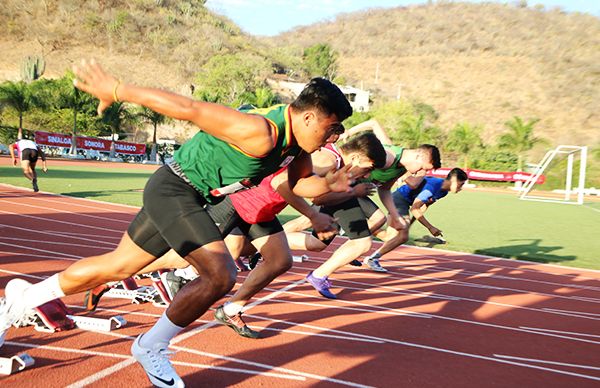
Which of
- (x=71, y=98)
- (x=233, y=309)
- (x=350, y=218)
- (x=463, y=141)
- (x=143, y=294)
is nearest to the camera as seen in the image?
(x=233, y=309)

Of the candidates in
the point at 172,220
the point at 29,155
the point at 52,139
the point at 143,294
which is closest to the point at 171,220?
the point at 172,220

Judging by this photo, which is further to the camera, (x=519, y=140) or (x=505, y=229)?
(x=519, y=140)

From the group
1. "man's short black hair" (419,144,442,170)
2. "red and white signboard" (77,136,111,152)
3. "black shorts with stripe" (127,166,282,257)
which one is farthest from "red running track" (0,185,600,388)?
"red and white signboard" (77,136,111,152)

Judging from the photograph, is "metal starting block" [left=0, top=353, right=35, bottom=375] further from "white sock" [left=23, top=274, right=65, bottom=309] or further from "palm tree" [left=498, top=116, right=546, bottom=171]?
"palm tree" [left=498, top=116, right=546, bottom=171]

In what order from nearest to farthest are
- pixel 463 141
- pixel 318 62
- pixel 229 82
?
pixel 463 141, pixel 229 82, pixel 318 62

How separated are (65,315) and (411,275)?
5175mm

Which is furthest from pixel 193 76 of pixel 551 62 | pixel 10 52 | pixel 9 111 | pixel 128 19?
pixel 551 62

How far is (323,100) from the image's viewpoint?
129 inches

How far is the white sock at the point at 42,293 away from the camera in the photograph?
3297 millimetres

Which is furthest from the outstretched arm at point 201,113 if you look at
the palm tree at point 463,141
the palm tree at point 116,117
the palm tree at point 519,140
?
the palm tree at point 519,140

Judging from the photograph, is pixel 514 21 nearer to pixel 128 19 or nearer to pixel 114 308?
pixel 128 19

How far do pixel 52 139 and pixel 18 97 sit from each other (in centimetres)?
586

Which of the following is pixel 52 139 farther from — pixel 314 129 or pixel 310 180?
pixel 314 129

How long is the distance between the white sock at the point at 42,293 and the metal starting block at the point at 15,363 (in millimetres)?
324
